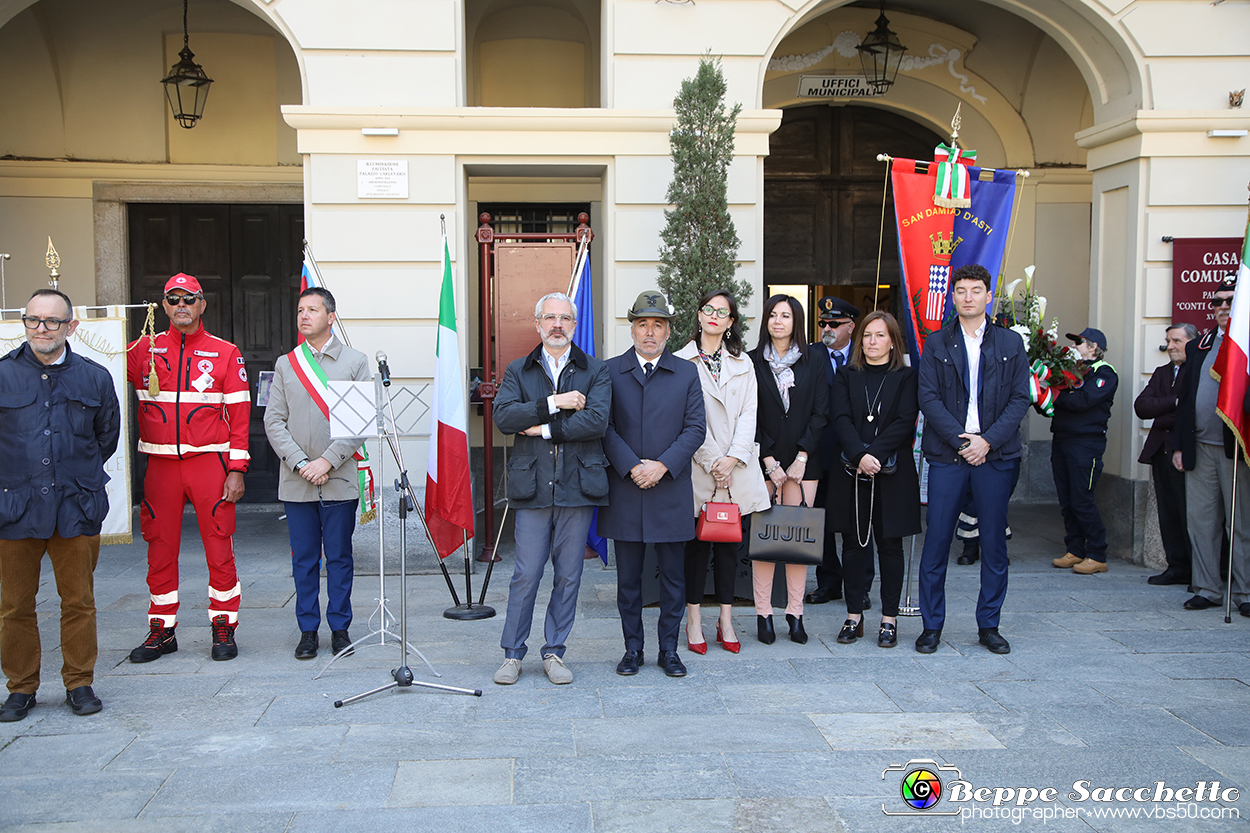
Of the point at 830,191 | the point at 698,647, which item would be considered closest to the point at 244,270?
the point at 830,191

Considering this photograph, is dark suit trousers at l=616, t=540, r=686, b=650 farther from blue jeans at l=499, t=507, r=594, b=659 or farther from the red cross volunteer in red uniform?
the red cross volunteer in red uniform

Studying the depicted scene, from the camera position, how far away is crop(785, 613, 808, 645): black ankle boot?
5.76 m

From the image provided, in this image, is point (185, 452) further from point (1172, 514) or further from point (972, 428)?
point (1172, 514)

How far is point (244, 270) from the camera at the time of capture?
10.1 meters

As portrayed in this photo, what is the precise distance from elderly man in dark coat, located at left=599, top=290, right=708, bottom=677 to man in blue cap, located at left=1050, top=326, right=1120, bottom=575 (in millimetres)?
4079

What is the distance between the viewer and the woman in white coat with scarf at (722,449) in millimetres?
5445

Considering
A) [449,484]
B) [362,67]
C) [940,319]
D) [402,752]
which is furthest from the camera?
[362,67]

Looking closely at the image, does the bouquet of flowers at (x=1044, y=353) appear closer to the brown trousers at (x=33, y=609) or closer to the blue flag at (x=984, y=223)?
the blue flag at (x=984, y=223)

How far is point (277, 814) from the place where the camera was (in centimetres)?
360

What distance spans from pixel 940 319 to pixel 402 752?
4738mm

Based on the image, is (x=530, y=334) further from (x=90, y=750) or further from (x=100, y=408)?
(x=90, y=750)

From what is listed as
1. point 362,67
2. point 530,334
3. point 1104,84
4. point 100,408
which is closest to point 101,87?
point 362,67

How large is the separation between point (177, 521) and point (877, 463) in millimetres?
4054

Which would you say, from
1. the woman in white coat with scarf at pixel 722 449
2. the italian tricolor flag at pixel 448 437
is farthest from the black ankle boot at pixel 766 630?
the italian tricolor flag at pixel 448 437
